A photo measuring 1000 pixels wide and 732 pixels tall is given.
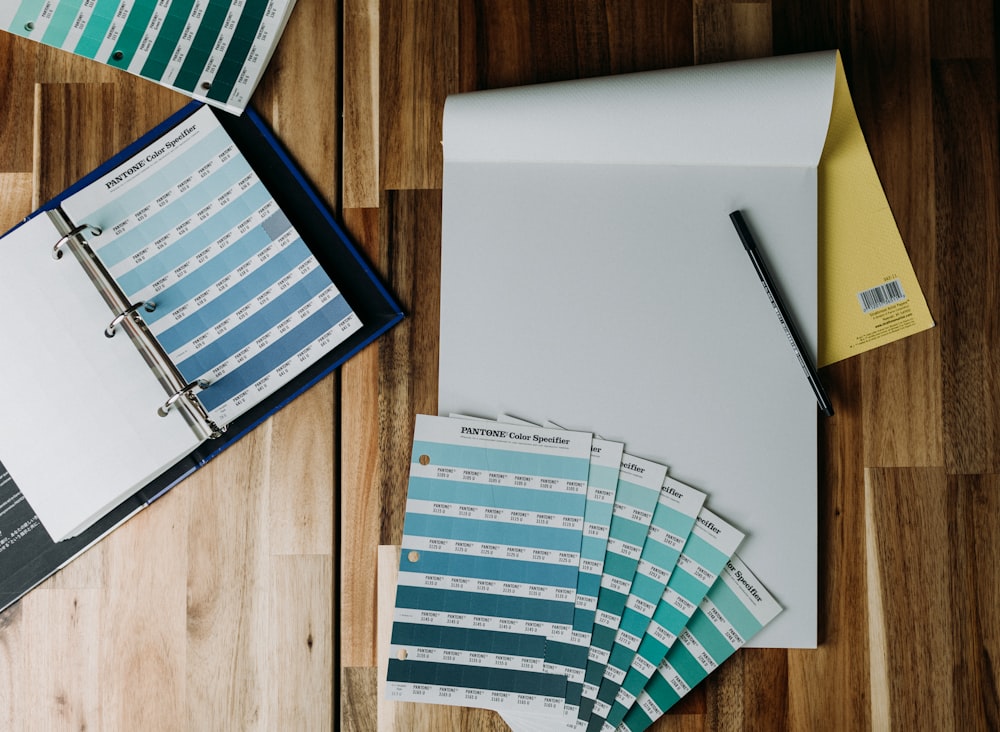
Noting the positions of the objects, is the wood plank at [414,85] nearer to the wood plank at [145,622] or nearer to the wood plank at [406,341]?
the wood plank at [406,341]

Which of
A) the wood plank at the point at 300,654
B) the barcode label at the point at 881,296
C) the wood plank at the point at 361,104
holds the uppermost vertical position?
the wood plank at the point at 361,104

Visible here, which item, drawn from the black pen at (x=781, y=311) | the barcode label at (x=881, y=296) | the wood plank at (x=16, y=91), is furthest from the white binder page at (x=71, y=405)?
the barcode label at (x=881, y=296)

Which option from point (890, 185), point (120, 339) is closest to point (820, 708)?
point (890, 185)

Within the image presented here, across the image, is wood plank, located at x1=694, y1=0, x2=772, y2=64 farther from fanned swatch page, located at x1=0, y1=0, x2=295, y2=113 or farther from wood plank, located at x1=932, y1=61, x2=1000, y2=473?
fanned swatch page, located at x1=0, y1=0, x2=295, y2=113

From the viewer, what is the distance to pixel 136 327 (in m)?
0.70

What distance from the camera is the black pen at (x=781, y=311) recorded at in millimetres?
697

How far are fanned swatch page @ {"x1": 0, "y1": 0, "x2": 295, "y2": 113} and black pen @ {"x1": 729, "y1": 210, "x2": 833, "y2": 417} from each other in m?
0.50

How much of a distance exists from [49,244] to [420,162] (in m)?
0.37

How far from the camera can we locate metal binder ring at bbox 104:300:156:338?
693 mm

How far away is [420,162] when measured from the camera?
28.9 inches

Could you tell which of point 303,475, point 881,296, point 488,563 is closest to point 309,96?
point 303,475

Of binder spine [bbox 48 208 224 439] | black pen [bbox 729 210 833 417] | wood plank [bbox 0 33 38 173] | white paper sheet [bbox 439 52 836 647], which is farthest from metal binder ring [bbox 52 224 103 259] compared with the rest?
black pen [bbox 729 210 833 417]

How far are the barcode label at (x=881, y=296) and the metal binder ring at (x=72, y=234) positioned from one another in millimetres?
749

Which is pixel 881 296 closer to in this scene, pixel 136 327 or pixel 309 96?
pixel 309 96
